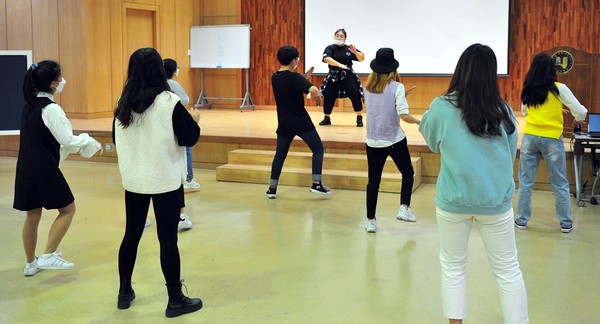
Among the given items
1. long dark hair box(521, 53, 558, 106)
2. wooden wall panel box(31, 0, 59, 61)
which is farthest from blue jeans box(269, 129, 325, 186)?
wooden wall panel box(31, 0, 59, 61)

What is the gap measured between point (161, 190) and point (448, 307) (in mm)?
1449

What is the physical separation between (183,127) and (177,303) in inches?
36.6

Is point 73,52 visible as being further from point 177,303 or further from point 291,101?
point 177,303

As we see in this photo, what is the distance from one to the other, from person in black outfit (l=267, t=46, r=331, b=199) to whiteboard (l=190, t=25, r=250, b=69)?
589 cm

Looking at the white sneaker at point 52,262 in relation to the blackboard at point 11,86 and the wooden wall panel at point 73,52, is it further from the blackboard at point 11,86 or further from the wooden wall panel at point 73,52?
the wooden wall panel at point 73,52

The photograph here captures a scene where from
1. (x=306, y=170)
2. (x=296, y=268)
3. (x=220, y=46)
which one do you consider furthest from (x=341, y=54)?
(x=296, y=268)

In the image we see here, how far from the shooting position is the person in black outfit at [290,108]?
6016 millimetres

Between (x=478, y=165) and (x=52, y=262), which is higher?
(x=478, y=165)

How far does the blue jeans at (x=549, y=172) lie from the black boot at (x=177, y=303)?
289cm

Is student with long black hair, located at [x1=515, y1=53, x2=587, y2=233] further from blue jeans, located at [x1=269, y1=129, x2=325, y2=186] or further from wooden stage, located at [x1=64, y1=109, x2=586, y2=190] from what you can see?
blue jeans, located at [x1=269, y1=129, x2=325, y2=186]

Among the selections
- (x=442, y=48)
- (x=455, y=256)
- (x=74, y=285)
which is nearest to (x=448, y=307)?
(x=455, y=256)

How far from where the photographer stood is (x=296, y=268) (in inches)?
167

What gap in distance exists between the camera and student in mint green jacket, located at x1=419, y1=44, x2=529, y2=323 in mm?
2730

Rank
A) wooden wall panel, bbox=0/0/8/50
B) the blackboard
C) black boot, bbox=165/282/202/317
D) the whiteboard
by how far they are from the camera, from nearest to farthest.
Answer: black boot, bbox=165/282/202/317, the blackboard, wooden wall panel, bbox=0/0/8/50, the whiteboard
